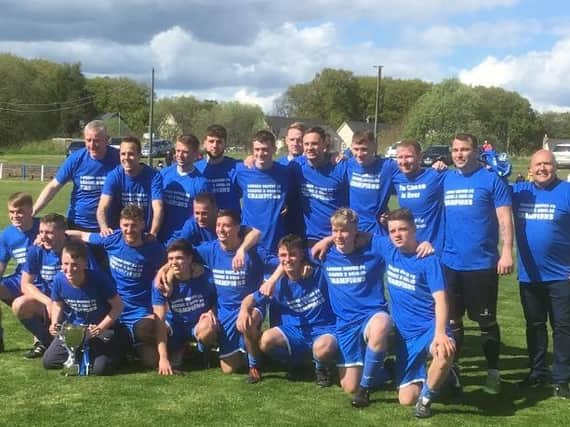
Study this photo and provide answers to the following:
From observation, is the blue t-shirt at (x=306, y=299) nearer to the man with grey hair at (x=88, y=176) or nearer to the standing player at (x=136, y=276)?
the standing player at (x=136, y=276)

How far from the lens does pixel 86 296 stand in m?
5.97

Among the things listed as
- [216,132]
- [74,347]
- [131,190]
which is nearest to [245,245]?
[216,132]

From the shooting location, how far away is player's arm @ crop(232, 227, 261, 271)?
5926mm

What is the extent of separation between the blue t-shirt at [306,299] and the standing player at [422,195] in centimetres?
98

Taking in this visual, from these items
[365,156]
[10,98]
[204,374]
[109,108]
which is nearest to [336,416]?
[204,374]

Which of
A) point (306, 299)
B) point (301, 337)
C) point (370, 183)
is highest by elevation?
point (370, 183)

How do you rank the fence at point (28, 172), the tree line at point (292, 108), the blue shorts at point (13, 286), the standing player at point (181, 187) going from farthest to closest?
the tree line at point (292, 108) → the fence at point (28, 172) → the blue shorts at point (13, 286) → the standing player at point (181, 187)

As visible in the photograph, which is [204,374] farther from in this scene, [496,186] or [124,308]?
[496,186]

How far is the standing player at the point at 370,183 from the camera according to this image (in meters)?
6.13

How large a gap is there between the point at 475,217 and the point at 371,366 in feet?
5.00

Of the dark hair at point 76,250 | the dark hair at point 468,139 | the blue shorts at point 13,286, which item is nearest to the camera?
the dark hair at point 468,139

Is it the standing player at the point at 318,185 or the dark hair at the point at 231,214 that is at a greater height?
the standing player at the point at 318,185

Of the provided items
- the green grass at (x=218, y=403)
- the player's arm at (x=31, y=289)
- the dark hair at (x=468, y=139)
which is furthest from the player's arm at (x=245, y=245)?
the dark hair at (x=468, y=139)

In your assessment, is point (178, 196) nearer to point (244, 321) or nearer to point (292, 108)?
point (244, 321)
